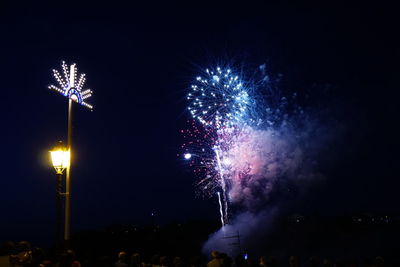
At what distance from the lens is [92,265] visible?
8977 millimetres

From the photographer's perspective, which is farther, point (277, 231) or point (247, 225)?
point (277, 231)

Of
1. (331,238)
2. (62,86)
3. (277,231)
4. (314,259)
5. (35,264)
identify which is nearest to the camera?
(35,264)

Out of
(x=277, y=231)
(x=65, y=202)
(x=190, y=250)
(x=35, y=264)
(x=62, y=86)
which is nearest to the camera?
(x=35, y=264)

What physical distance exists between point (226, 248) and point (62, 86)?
30.6m

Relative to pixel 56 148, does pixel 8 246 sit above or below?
below

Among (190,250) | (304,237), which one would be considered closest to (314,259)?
(190,250)

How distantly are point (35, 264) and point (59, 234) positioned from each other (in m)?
1.20

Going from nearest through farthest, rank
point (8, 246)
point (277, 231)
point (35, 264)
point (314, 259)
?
point (8, 246)
point (35, 264)
point (314, 259)
point (277, 231)

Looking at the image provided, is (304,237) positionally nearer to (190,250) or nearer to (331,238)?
(331,238)

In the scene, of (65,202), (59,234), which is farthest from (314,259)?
(65,202)

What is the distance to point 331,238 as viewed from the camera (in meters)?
82.5

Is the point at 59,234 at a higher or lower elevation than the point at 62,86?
lower

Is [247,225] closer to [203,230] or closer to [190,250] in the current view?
[203,230]

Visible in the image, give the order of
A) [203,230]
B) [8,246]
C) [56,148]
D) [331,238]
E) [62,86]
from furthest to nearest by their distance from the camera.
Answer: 1. [331,238]
2. [203,230]
3. [62,86]
4. [56,148]
5. [8,246]
